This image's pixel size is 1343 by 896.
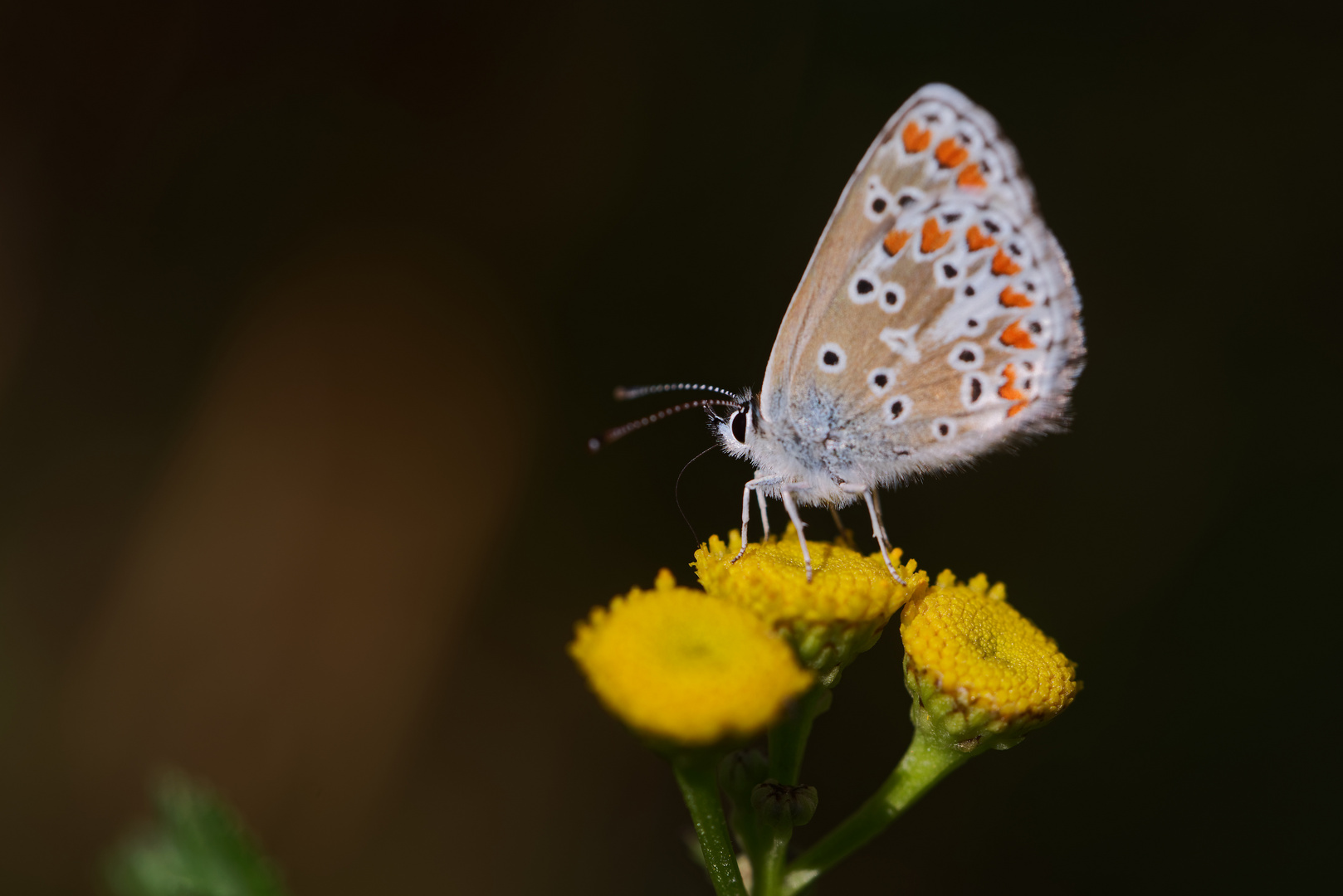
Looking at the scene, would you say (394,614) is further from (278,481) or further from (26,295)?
(26,295)

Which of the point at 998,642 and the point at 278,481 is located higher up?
the point at 278,481

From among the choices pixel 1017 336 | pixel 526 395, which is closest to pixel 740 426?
pixel 1017 336

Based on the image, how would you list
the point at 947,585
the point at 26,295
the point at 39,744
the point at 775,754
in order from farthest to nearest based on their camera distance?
the point at 26,295, the point at 39,744, the point at 947,585, the point at 775,754

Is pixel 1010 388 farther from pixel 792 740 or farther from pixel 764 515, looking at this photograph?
pixel 792 740

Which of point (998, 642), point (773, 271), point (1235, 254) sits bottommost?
point (998, 642)

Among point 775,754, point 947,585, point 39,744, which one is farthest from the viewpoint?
point 39,744

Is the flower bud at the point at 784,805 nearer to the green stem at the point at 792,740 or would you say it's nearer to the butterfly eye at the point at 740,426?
the green stem at the point at 792,740

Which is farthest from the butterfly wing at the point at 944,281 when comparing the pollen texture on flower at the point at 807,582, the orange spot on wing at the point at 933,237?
the pollen texture on flower at the point at 807,582

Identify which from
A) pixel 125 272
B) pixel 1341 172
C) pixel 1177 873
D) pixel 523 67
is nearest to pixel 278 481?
pixel 125 272
